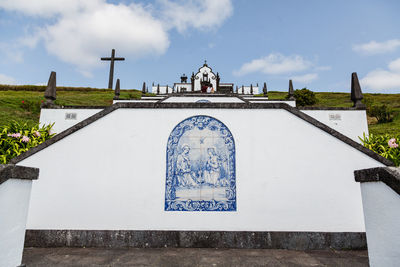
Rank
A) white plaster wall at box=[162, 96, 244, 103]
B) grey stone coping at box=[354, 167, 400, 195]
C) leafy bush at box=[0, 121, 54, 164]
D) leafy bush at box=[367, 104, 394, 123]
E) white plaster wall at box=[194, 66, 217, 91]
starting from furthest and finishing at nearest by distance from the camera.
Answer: white plaster wall at box=[194, 66, 217, 91], leafy bush at box=[367, 104, 394, 123], white plaster wall at box=[162, 96, 244, 103], leafy bush at box=[0, 121, 54, 164], grey stone coping at box=[354, 167, 400, 195]

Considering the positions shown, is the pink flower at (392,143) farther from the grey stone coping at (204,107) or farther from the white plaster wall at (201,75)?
the white plaster wall at (201,75)

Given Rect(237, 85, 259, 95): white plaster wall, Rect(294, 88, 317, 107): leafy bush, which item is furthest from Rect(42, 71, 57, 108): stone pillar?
Rect(237, 85, 259, 95): white plaster wall

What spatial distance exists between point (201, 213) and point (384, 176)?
3.76 meters

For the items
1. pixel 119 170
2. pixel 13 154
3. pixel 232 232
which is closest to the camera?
pixel 232 232

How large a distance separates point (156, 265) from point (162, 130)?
9.98ft

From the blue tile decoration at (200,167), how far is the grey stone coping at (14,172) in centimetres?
288

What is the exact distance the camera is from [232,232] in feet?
17.0

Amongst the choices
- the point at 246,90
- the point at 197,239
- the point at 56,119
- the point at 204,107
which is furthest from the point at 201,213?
the point at 246,90

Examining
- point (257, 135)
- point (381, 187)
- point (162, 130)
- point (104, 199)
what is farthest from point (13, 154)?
point (381, 187)

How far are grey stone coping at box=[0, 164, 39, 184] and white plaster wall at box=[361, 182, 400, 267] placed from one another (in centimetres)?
453

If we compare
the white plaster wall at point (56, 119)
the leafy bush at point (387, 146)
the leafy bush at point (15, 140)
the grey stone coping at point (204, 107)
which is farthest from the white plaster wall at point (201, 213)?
the white plaster wall at point (56, 119)

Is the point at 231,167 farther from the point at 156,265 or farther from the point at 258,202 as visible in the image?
the point at 156,265

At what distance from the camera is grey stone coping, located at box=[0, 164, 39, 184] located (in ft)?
9.18

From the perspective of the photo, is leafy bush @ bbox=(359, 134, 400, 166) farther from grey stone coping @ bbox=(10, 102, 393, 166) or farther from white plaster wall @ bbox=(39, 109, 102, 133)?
white plaster wall @ bbox=(39, 109, 102, 133)
